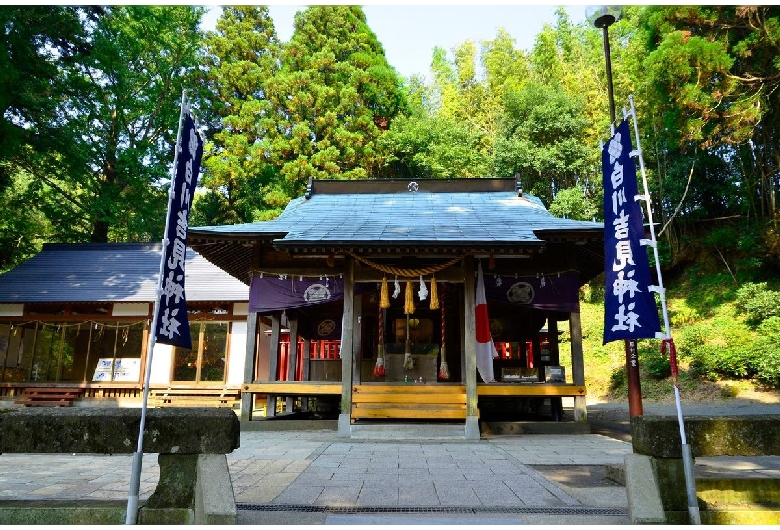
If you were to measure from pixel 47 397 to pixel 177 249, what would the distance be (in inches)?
600

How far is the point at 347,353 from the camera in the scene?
375 inches

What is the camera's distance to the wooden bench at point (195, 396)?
1550 cm

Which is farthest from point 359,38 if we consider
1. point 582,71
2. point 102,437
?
point 102,437

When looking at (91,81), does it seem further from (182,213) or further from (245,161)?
(182,213)

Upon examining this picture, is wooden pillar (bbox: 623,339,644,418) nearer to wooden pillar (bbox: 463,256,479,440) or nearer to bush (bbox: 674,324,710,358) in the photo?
wooden pillar (bbox: 463,256,479,440)

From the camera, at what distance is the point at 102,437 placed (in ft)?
11.7

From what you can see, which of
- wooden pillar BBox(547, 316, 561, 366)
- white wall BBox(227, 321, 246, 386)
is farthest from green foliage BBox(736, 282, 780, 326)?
white wall BBox(227, 321, 246, 386)

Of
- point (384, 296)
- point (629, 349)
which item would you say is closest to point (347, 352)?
point (384, 296)

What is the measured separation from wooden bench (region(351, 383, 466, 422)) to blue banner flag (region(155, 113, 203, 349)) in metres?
5.33

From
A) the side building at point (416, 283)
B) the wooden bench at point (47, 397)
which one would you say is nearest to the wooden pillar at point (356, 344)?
the side building at point (416, 283)

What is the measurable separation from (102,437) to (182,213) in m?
2.10

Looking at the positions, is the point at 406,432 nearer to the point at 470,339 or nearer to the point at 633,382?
the point at 470,339

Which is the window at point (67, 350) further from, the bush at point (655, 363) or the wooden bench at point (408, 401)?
the bush at point (655, 363)

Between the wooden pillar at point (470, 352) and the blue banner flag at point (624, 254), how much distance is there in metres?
3.44
